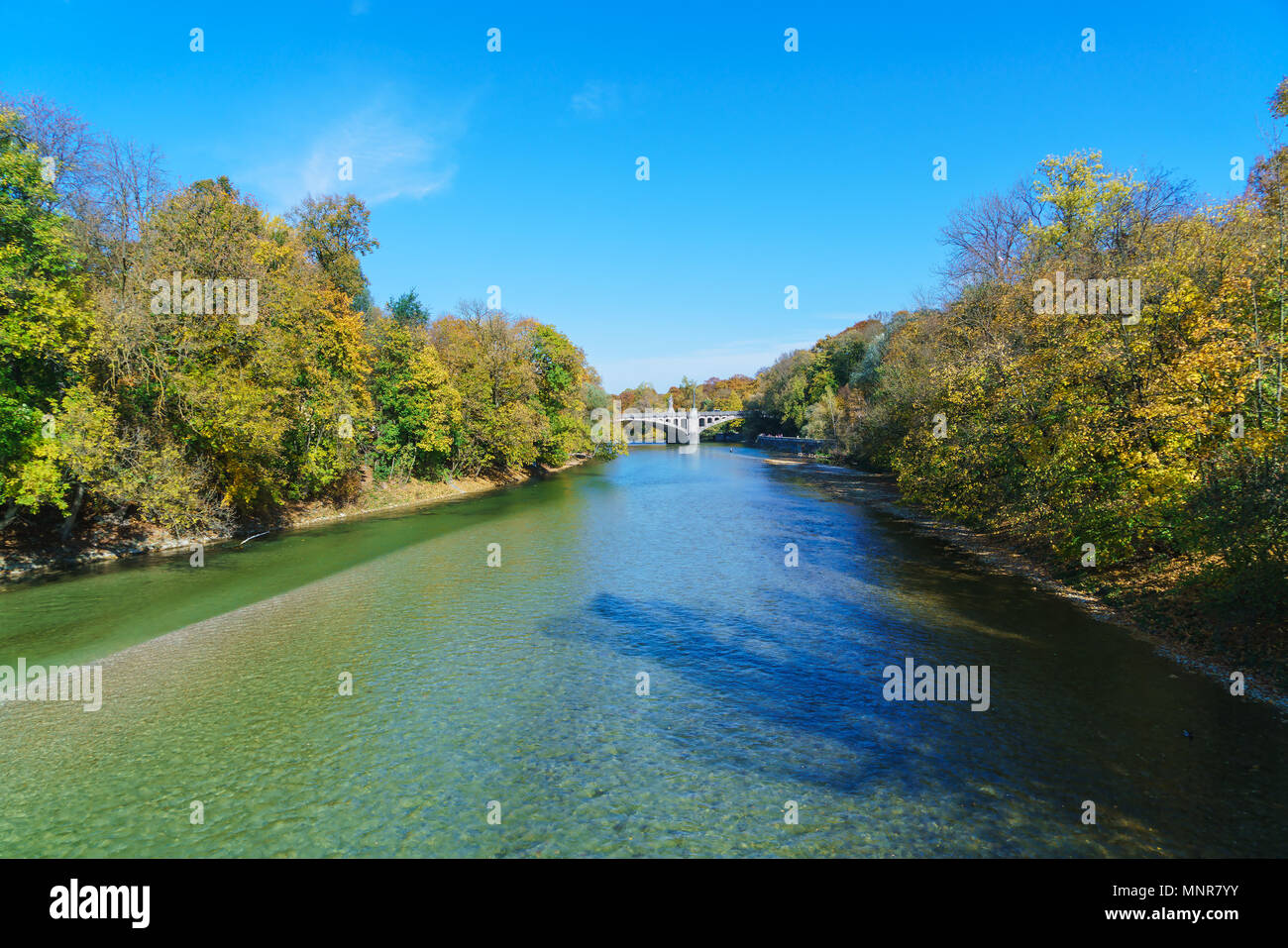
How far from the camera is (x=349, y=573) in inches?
834

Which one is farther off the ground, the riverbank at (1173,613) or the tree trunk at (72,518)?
the tree trunk at (72,518)

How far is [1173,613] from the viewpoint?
13.8 metres

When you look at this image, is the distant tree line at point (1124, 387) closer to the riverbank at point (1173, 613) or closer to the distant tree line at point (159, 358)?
the riverbank at point (1173, 613)

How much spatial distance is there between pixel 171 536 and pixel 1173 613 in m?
33.7

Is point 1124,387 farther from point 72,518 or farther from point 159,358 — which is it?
point 72,518

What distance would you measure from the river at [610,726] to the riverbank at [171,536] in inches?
83.0

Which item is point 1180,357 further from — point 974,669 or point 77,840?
point 77,840

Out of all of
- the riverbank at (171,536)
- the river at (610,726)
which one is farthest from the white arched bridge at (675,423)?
the river at (610,726)

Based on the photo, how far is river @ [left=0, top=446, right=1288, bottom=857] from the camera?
24.7 feet

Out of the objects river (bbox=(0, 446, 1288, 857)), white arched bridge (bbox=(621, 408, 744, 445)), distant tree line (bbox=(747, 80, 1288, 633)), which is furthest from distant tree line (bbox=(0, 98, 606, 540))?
white arched bridge (bbox=(621, 408, 744, 445))

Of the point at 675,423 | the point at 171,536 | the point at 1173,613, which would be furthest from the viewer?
the point at 675,423

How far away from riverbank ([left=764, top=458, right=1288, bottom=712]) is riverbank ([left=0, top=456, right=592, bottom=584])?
103ft

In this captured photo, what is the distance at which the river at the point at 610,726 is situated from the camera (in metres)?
7.52

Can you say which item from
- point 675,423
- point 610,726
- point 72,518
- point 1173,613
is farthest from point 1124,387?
point 675,423
